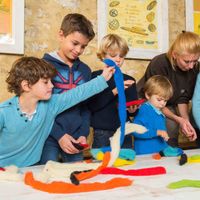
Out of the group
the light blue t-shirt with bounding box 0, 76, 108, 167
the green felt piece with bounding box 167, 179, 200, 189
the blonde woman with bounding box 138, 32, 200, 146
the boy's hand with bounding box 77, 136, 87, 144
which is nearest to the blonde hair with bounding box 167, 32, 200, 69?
the blonde woman with bounding box 138, 32, 200, 146

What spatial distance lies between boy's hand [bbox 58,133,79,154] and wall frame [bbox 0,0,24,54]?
0.72 metres

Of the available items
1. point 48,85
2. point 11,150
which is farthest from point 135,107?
point 11,150

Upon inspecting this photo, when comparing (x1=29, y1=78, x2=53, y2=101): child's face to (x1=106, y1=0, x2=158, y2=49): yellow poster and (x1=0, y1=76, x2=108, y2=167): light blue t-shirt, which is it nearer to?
(x1=0, y1=76, x2=108, y2=167): light blue t-shirt

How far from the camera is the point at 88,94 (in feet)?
3.86

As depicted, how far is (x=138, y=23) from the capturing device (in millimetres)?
2088

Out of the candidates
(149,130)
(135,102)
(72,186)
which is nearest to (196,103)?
(149,130)

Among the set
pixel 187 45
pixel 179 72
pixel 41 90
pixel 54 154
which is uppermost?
pixel 187 45

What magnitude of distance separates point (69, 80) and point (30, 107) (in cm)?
21

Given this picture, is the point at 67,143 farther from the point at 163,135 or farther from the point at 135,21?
the point at 135,21

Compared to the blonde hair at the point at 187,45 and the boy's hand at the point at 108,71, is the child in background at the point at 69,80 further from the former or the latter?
the blonde hair at the point at 187,45

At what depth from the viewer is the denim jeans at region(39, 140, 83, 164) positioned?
123 cm

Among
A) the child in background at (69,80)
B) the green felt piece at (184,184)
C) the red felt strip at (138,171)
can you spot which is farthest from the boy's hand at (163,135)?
the green felt piece at (184,184)

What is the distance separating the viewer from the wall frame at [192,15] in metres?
2.26

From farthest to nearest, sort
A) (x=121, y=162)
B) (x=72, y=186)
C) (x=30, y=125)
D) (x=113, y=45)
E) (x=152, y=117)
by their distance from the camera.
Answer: (x=152, y=117)
(x=113, y=45)
(x=30, y=125)
(x=121, y=162)
(x=72, y=186)
